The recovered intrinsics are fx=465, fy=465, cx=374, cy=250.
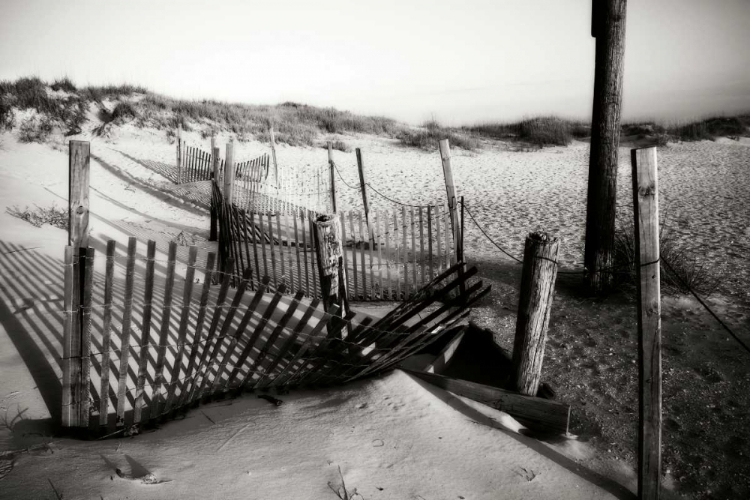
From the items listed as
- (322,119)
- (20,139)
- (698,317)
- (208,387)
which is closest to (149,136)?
(20,139)

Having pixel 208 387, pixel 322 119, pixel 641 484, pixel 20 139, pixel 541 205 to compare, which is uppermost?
pixel 322 119

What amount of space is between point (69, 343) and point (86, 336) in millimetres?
96

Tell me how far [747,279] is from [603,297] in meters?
1.99

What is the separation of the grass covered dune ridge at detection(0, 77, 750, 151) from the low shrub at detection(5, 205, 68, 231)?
9597 millimetres

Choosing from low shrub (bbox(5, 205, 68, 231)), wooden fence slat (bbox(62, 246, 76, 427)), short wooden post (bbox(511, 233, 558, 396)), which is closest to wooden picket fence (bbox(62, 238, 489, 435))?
wooden fence slat (bbox(62, 246, 76, 427))

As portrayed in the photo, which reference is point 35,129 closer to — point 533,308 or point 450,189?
point 450,189

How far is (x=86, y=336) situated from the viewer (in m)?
2.88

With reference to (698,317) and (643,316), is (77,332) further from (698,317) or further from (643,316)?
(698,317)

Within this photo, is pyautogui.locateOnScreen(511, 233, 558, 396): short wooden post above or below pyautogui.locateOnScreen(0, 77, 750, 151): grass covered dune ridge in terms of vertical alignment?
below

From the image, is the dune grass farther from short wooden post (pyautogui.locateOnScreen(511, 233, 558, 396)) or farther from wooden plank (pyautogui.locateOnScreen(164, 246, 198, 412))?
wooden plank (pyautogui.locateOnScreen(164, 246, 198, 412))

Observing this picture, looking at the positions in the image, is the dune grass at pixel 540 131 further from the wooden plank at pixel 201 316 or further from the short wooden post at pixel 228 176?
the wooden plank at pixel 201 316

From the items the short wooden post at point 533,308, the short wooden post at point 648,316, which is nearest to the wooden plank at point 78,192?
the short wooden post at point 533,308

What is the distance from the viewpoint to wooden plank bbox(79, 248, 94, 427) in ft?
9.07

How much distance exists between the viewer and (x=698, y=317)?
5.23 metres
